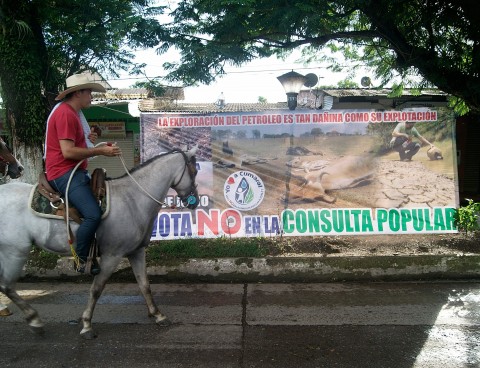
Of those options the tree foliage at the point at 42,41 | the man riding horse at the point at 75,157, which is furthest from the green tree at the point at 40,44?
the man riding horse at the point at 75,157

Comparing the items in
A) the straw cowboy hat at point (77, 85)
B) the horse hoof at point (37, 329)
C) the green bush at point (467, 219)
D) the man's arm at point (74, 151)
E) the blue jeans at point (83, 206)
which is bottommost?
the horse hoof at point (37, 329)

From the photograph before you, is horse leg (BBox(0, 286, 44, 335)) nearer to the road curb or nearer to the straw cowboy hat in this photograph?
the straw cowboy hat

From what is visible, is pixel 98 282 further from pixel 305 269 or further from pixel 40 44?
pixel 40 44

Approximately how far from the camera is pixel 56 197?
4.04m

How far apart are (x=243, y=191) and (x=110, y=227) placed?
3.18m

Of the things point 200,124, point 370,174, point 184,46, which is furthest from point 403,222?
point 184,46

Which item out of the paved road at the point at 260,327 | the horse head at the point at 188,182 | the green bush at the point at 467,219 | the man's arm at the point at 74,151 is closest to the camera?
the paved road at the point at 260,327

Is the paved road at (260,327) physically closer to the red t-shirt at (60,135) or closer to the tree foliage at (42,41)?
the red t-shirt at (60,135)

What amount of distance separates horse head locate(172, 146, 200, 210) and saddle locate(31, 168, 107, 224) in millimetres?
774

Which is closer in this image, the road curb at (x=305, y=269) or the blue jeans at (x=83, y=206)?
the blue jeans at (x=83, y=206)

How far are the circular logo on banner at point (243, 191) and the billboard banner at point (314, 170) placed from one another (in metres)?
0.02

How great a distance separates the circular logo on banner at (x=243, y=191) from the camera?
7000 mm

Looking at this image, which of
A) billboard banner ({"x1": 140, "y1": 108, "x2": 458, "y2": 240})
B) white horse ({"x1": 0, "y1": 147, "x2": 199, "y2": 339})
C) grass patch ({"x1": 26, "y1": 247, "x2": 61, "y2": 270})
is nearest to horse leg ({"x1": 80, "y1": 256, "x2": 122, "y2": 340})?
white horse ({"x1": 0, "y1": 147, "x2": 199, "y2": 339})

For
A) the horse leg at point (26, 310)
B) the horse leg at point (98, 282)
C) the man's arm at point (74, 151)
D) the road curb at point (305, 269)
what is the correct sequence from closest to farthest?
the man's arm at point (74, 151), the horse leg at point (26, 310), the horse leg at point (98, 282), the road curb at point (305, 269)
